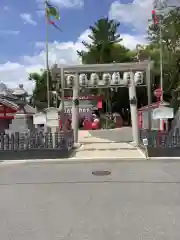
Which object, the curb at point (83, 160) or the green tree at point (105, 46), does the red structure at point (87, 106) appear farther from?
the curb at point (83, 160)

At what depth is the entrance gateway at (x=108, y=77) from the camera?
2166 cm

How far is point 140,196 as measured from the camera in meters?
8.22

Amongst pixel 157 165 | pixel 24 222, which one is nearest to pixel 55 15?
pixel 157 165

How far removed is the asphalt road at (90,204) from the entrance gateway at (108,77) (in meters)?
9.61

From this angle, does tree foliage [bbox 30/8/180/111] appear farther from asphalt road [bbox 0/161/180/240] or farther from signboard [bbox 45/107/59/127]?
asphalt road [bbox 0/161/180/240]

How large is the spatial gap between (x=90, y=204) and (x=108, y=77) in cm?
1489

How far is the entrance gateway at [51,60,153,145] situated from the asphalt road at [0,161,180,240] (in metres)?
9.61

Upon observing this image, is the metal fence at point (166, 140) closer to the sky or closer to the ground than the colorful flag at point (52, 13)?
closer to the ground

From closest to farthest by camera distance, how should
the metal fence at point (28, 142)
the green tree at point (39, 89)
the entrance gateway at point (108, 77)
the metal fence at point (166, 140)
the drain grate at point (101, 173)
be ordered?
1. the drain grate at point (101, 173)
2. the metal fence at point (166, 140)
3. the metal fence at point (28, 142)
4. the entrance gateway at point (108, 77)
5. the green tree at point (39, 89)

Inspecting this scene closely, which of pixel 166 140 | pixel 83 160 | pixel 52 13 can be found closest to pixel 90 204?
pixel 83 160

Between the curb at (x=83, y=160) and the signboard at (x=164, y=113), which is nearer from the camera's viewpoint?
the curb at (x=83, y=160)

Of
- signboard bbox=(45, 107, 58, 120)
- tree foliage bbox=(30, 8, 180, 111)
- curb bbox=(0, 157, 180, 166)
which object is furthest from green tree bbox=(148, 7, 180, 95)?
curb bbox=(0, 157, 180, 166)

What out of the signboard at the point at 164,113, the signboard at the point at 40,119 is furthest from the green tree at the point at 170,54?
the signboard at the point at 40,119

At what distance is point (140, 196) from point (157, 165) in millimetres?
5296
